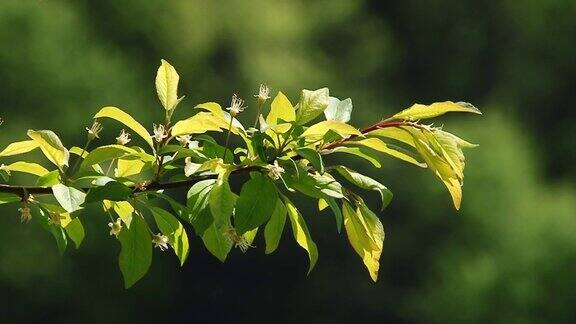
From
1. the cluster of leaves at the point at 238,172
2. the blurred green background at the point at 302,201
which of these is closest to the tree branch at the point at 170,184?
the cluster of leaves at the point at 238,172

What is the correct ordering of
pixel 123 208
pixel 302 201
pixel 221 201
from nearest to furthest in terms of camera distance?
pixel 221 201 → pixel 123 208 → pixel 302 201

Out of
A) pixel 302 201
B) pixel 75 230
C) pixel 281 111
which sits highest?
pixel 281 111

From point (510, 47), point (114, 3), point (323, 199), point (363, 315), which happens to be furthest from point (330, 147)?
point (510, 47)

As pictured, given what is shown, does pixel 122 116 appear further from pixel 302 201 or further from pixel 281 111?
pixel 302 201

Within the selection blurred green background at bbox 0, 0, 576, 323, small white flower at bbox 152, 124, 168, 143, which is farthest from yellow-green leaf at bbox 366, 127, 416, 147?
blurred green background at bbox 0, 0, 576, 323

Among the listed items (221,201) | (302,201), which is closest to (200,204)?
(221,201)
